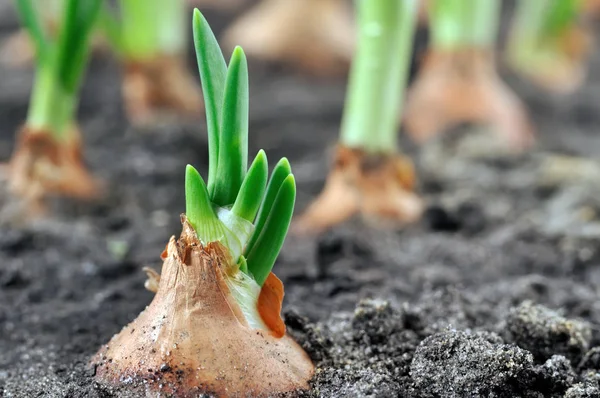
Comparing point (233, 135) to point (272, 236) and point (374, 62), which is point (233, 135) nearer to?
point (272, 236)

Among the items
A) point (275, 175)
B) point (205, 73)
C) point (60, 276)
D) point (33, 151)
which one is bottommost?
point (60, 276)

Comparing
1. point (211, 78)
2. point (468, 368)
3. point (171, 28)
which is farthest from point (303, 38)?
point (468, 368)

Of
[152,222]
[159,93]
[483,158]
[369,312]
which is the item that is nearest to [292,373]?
Result: [369,312]

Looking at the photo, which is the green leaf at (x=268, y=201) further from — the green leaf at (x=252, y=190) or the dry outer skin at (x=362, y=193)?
the dry outer skin at (x=362, y=193)

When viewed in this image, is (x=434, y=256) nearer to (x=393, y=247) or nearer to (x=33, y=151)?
(x=393, y=247)

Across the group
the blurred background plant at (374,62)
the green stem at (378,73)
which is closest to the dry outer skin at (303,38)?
the blurred background plant at (374,62)
